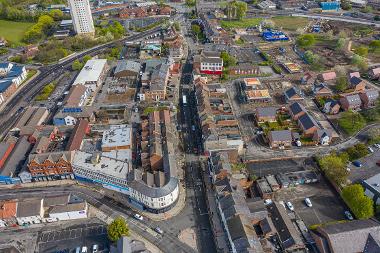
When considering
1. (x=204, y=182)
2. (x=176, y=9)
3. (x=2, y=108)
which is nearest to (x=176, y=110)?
(x=204, y=182)

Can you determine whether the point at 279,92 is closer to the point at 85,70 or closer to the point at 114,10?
the point at 85,70

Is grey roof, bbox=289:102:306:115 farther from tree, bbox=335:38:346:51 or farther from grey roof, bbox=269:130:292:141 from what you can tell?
tree, bbox=335:38:346:51

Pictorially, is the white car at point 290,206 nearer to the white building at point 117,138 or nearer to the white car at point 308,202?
the white car at point 308,202

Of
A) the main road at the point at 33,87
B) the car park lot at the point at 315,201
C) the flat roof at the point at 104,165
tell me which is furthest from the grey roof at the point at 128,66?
the car park lot at the point at 315,201

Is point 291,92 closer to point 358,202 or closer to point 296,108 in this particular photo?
point 296,108

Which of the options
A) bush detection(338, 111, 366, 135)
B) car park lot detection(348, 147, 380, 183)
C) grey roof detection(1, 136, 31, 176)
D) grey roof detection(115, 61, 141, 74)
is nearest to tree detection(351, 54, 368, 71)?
bush detection(338, 111, 366, 135)
